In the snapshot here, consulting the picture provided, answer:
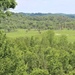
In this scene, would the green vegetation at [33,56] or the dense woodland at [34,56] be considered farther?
the dense woodland at [34,56]

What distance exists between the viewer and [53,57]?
7025 centimetres

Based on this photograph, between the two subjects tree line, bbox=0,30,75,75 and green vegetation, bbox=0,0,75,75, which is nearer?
green vegetation, bbox=0,0,75,75

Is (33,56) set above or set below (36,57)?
above

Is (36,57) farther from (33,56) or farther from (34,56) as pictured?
(33,56)

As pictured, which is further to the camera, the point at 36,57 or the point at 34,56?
the point at 36,57

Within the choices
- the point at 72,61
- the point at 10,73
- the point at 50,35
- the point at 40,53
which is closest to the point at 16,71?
the point at 10,73

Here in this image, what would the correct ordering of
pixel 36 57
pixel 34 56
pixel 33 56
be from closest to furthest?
pixel 33 56 < pixel 34 56 < pixel 36 57

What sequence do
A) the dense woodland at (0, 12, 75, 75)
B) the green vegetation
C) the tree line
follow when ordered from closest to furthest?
1. the green vegetation
2. the dense woodland at (0, 12, 75, 75)
3. the tree line

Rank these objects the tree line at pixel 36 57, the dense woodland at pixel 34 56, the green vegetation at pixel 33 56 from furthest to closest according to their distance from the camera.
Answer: the tree line at pixel 36 57 → the dense woodland at pixel 34 56 → the green vegetation at pixel 33 56

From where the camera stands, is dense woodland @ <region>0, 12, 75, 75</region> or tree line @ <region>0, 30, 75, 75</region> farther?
tree line @ <region>0, 30, 75, 75</region>

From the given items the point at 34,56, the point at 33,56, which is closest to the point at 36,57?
the point at 34,56

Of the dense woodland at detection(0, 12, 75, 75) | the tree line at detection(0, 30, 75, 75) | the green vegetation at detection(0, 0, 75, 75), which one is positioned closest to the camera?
the green vegetation at detection(0, 0, 75, 75)

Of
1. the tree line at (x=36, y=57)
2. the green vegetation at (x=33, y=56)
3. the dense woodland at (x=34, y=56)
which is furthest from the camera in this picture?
the tree line at (x=36, y=57)

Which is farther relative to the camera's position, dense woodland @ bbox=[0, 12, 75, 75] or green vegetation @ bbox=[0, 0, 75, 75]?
dense woodland @ bbox=[0, 12, 75, 75]
